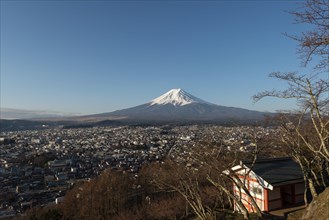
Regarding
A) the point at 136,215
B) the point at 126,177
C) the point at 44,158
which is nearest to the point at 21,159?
the point at 44,158

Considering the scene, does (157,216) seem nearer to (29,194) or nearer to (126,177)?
(126,177)

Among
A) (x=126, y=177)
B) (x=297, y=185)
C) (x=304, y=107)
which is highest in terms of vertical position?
(x=304, y=107)

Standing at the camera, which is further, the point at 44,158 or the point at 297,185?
the point at 44,158

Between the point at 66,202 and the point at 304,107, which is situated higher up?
the point at 304,107

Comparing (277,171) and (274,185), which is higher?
(277,171)

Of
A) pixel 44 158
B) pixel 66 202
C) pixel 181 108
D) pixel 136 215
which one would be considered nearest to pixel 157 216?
pixel 136 215

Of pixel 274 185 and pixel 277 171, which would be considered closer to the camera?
pixel 274 185

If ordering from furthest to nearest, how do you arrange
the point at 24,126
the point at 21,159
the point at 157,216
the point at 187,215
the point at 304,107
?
1. the point at 24,126
2. the point at 21,159
3. the point at 157,216
4. the point at 187,215
5. the point at 304,107

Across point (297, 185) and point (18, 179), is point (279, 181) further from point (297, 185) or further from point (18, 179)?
point (18, 179)

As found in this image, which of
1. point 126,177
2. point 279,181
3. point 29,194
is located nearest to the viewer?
point 279,181
